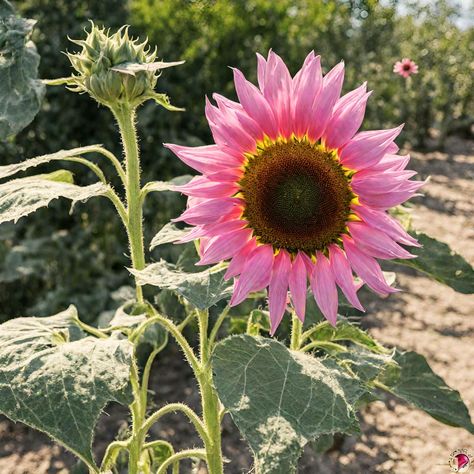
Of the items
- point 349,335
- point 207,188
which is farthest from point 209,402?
point 207,188

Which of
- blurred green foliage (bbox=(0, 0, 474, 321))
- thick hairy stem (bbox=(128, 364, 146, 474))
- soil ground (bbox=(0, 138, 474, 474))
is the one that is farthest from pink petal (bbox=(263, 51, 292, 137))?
blurred green foliage (bbox=(0, 0, 474, 321))

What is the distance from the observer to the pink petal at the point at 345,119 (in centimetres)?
100

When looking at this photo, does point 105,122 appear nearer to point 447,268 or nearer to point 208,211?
point 447,268

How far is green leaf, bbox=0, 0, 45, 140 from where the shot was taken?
1381mm

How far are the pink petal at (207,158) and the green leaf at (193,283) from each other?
0.15 m

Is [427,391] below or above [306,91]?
below

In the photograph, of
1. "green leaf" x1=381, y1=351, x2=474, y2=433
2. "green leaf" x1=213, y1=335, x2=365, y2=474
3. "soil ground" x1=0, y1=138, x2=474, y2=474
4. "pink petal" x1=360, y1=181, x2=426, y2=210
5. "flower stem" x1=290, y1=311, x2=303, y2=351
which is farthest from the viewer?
"soil ground" x1=0, y1=138, x2=474, y2=474

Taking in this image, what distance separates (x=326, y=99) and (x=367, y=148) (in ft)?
0.26

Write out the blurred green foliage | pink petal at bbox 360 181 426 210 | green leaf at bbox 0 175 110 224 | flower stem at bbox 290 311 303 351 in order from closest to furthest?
pink petal at bbox 360 181 426 210, green leaf at bbox 0 175 110 224, flower stem at bbox 290 311 303 351, the blurred green foliage

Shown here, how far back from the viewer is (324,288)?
105cm

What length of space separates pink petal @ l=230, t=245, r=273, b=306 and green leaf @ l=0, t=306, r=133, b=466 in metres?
0.16

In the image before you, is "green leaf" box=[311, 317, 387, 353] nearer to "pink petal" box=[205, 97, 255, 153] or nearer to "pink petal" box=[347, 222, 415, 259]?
"pink petal" box=[347, 222, 415, 259]

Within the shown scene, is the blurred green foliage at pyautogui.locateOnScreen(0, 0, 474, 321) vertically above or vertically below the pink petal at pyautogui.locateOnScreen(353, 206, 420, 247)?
below

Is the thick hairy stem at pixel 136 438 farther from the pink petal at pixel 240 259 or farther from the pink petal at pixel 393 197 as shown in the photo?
the pink petal at pixel 393 197
